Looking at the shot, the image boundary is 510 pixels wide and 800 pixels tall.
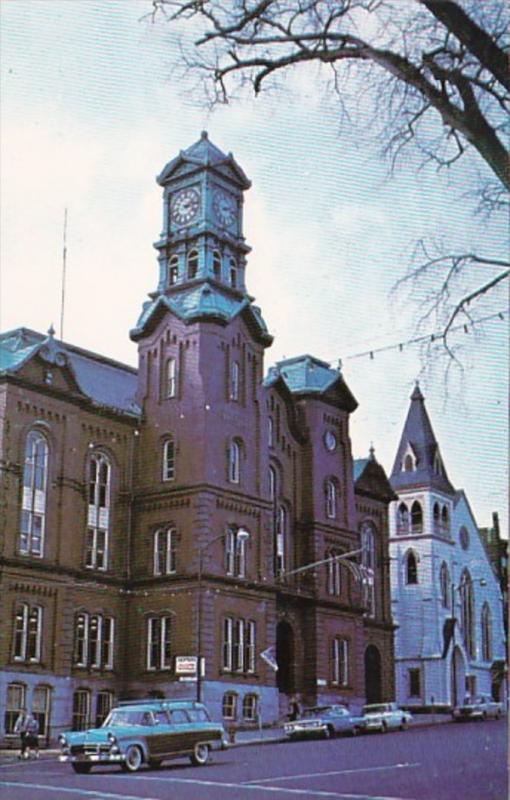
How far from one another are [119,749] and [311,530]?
8636mm

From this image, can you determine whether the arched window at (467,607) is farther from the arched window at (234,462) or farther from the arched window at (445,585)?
the arched window at (234,462)

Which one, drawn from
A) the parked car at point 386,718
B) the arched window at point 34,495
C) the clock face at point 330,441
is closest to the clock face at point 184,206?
the parked car at point 386,718

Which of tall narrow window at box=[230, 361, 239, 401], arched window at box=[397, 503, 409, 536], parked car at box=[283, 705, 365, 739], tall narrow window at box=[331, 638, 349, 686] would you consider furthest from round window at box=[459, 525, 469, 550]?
tall narrow window at box=[331, 638, 349, 686]

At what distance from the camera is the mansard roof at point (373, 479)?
11273 millimetres

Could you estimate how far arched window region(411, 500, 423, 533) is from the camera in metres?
11.8

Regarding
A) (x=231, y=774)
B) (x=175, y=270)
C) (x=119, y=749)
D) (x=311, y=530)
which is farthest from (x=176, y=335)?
(x=231, y=774)

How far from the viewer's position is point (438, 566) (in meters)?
12.2

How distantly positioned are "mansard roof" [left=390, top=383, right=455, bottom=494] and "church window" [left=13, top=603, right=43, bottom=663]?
15752mm

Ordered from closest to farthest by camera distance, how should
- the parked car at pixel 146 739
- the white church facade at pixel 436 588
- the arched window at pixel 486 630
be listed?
the white church facade at pixel 436 588 < the arched window at pixel 486 630 < the parked car at pixel 146 739

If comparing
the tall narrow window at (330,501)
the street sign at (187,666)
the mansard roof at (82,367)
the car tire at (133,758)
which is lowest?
the car tire at (133,758)

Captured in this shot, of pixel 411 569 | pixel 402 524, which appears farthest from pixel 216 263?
pixel 411 569

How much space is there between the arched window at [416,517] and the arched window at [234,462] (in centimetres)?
1055

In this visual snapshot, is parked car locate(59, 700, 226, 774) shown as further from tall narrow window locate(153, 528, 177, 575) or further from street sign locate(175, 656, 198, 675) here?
tall narrow window locate(153, 528, 177, 575)

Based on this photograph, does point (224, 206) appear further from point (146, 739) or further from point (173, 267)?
point (146, 739)
